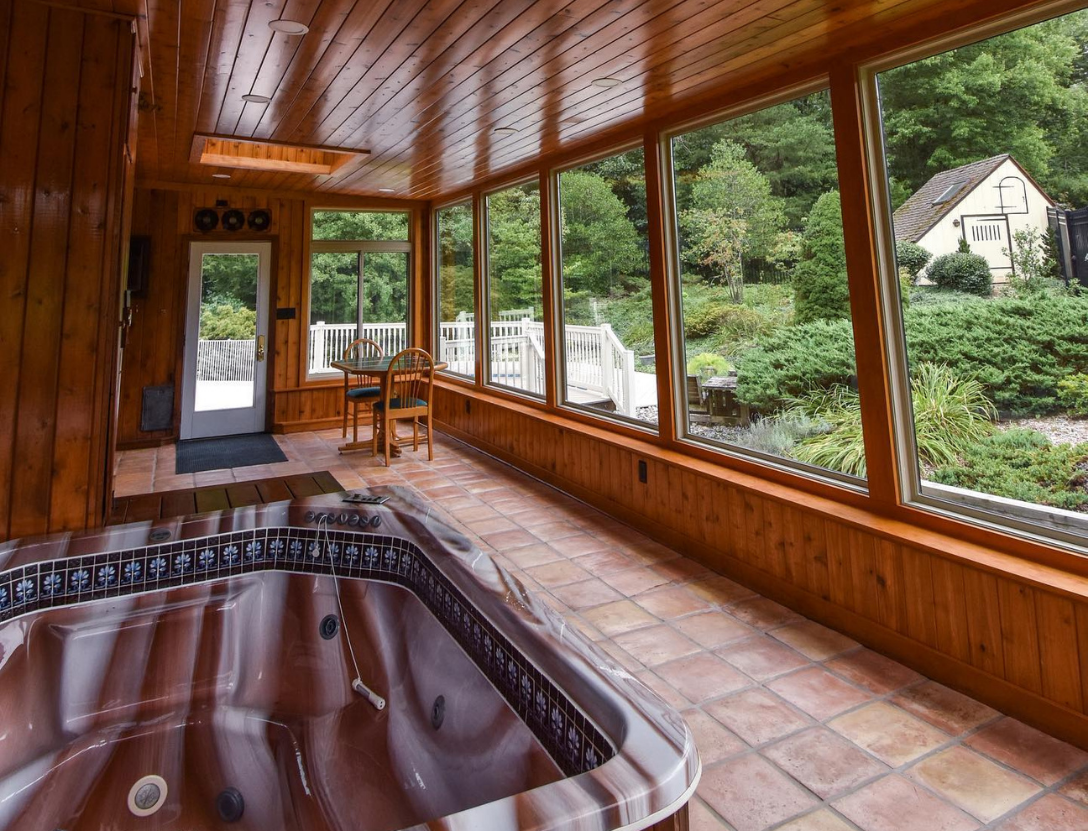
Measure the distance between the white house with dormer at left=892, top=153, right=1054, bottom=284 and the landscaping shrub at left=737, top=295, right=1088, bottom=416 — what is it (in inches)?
6.2

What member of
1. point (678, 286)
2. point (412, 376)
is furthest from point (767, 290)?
point (412, 376)

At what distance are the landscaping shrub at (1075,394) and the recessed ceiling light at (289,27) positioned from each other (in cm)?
324

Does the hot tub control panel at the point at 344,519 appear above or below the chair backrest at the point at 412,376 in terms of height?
below

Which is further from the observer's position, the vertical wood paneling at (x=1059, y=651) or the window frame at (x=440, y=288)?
the window frame at (x=440, y=288)

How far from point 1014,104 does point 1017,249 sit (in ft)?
1.67

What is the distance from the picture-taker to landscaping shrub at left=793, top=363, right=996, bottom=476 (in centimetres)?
236

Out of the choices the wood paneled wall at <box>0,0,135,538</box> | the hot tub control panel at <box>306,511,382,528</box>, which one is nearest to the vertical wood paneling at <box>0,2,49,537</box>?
the wood paneled wall at <box>0,0,135,538</box>

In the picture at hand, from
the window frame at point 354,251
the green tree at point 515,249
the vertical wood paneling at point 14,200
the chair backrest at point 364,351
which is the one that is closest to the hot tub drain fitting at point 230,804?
the vertical wood paneling at point 14,200

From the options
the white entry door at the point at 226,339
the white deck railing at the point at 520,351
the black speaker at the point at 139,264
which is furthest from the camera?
the white entry door at the point at 226,339

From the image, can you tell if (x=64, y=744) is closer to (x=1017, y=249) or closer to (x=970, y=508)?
(x=970, y=508)

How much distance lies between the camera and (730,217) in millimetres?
3348

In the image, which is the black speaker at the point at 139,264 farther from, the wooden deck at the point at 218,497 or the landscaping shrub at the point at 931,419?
the landscaping shrub at the point at 931,419

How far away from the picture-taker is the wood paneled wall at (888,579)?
6.34ft

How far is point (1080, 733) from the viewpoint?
186 centimetres
